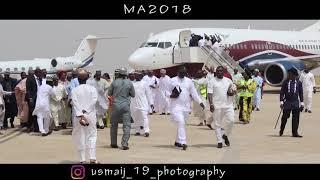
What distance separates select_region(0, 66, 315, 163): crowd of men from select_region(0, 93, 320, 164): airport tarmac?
370 mm

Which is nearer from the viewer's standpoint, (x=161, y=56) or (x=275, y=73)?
(x=161, y=56)

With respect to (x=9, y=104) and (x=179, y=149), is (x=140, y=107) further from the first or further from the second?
(x=9, y=104)

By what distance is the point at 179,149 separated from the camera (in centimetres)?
1220

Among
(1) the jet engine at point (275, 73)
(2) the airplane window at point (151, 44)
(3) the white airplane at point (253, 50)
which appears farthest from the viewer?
(1) the jet engine at point (275, 73)

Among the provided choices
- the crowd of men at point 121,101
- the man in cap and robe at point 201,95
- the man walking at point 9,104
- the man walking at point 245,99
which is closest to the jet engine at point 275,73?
the crowd of men at point 121,101

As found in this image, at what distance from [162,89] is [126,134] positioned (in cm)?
962

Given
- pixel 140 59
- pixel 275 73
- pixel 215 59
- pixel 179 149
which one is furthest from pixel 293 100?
pixel 275 73

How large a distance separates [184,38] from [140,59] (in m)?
2.39

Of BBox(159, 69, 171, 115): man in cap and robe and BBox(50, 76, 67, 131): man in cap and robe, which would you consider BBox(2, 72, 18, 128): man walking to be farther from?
BBox(159, 69, 171, 115): man in cap and robe

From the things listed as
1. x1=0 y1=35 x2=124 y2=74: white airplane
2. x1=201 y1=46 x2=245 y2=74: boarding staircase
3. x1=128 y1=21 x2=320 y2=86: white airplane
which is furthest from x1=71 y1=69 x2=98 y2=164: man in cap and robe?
x1=0 y1=35 x2=124 y2=74: white airplane

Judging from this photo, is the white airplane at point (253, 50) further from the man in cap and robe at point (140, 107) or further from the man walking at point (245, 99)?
the man in cap and robe at point (140, 107)
